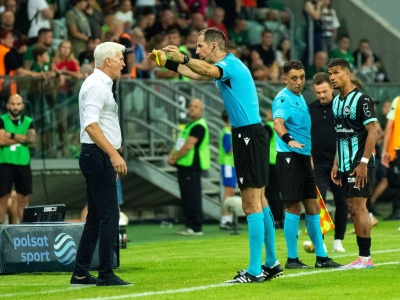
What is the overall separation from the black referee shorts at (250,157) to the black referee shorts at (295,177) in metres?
1.55

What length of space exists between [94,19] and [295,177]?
11.5m

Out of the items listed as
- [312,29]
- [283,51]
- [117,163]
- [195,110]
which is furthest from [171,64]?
[312,29]

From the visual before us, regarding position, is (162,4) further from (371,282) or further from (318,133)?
(371,282)

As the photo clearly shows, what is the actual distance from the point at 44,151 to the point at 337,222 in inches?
268

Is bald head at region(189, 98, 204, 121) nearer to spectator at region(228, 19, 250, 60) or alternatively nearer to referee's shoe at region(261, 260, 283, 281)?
spectator at region(228, 19, 250, 60)

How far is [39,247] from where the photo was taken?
1274 centimetres

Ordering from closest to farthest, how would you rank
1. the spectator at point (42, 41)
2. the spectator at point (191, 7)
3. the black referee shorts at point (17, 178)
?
1. the black referee shorts at point (17, 178)
2. the spectator at point (42, 41)
3. the spectator at point (191, 7)

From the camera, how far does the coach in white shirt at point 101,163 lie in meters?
10.8

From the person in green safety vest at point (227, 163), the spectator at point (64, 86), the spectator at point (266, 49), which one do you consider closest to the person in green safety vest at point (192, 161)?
the person in green safety vest at point (227, 163)

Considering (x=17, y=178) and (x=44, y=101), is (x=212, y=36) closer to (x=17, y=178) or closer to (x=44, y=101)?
(x=17, y=178)

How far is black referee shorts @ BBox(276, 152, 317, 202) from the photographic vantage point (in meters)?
12.6

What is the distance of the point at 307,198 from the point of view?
12727 millimetres

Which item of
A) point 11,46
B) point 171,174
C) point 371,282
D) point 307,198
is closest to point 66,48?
point 11,46

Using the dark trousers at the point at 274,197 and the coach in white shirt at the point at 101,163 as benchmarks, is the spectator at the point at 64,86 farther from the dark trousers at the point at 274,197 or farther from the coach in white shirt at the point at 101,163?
the coach in white shirt at the point at 101,163
